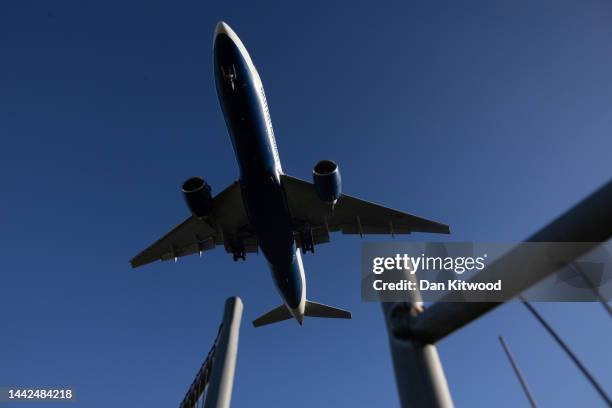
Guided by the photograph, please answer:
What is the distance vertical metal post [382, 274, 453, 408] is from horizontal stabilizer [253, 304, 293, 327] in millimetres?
20308

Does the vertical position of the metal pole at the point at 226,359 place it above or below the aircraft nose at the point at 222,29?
below

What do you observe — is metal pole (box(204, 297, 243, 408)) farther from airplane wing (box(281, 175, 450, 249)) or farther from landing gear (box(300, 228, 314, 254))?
landing gear (box(300, 228, 314, 254))

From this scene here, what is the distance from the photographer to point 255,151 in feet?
44.2

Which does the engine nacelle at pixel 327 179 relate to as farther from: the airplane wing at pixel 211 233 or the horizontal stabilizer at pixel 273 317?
the horizontal stabilizer at pixel 273 317

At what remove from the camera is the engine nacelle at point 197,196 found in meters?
15.1

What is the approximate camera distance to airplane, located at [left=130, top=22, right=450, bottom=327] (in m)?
12.9

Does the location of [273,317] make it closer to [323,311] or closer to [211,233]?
[323,311]

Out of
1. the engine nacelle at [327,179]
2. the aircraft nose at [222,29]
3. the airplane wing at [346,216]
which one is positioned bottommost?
the engine nacelle at [327,179]

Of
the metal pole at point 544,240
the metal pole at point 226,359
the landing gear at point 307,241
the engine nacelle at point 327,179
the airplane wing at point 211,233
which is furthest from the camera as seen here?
the landing gear at point 307,241

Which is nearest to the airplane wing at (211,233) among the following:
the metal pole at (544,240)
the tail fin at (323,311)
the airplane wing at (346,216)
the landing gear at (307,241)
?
the airplane wing at (346,216)

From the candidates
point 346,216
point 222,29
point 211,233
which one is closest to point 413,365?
point 222,29

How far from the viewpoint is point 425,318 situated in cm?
135

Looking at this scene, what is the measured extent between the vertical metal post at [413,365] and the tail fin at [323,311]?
20.0 m

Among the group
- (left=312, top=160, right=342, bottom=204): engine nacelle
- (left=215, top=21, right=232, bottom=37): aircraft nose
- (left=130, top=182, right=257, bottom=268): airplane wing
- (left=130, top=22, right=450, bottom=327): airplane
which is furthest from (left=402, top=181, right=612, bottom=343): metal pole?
(left=130, top=182, right=257, bottom=268): airplane wing
